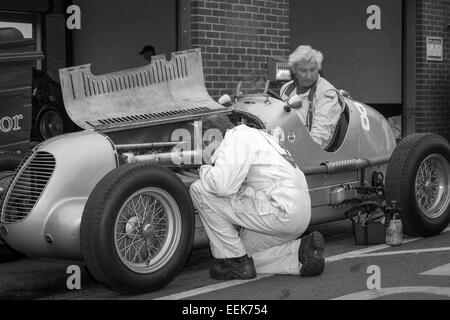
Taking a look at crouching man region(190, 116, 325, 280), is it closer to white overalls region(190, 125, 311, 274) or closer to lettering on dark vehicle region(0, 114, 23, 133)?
white overalls region(190, 125, 311, 274)

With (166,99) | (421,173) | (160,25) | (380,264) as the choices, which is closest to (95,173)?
(166,99)

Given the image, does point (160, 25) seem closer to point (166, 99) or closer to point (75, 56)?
point (75, 56)

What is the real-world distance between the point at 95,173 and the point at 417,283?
2.38 meters

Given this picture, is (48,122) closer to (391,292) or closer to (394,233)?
(394,233)

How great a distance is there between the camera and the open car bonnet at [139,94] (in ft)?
20.3

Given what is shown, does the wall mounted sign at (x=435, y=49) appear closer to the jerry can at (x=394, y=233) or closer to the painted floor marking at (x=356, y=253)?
the painted floor marking at (x=356, y=253)

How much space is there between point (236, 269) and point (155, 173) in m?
0.97

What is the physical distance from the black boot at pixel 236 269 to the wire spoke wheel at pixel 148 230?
47 cm

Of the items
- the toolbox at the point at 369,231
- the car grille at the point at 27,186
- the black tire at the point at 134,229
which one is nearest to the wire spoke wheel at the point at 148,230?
the black tire at the point at 134,229

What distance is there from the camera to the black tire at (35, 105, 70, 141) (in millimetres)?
11674

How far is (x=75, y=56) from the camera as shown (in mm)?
15836

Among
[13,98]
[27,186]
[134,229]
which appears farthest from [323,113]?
[27,186]

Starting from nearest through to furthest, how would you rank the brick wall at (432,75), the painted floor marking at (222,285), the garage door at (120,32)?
1. the painted floor marking at (222,285)
2. the brick wall at (432,75)
3. the garage door at (120,32)

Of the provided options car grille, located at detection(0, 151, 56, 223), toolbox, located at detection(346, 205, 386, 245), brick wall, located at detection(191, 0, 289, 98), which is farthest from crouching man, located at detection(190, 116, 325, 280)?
brick wall, located at detection(191, 0, 289, 98)
